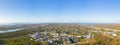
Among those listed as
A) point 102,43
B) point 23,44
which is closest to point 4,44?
point 23,44

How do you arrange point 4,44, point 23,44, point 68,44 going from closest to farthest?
point 23,44 → point 4,44 → point 68,44

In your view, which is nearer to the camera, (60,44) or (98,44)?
(98,44)

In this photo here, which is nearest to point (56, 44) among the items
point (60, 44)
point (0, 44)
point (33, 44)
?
point (60, 44)

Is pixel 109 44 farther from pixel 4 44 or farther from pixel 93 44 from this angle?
pixel 4 44

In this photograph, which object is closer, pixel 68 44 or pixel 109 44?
pixel 109 44

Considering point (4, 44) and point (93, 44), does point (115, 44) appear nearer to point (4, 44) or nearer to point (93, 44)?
point (93, 44)

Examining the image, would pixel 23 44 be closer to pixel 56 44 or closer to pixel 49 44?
pixel 49 44

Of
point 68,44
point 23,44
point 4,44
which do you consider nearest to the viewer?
point 23,44

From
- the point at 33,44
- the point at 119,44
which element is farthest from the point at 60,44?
the point at 119,44
